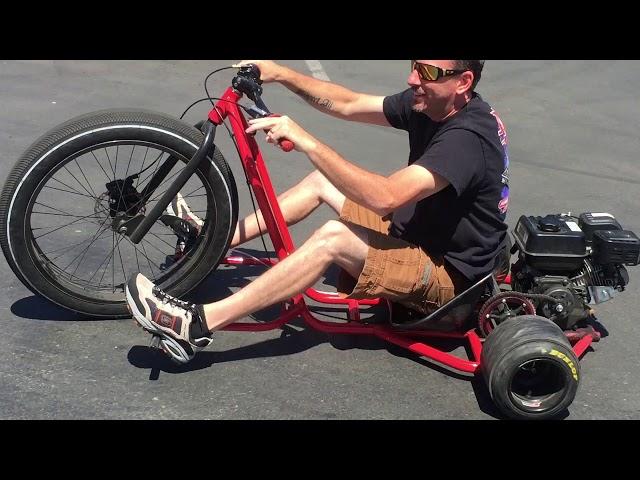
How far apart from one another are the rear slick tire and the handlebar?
1240 millimetres

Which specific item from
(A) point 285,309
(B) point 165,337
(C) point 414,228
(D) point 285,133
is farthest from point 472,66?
(B) point 165,337

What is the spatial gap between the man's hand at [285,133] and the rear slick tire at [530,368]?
1.17 metres

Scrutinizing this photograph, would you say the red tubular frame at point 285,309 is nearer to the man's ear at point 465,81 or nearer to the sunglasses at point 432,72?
the sunglasses at point 432,72

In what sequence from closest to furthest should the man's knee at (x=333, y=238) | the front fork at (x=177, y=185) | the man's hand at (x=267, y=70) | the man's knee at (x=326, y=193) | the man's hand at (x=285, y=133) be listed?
the man's hand at (x=285, y=133), the man's knee at (x=333, y=238), the front fork at (x=177, y=185), the man's hand at (x=267, y=70), the man's knee at (x=326, y=193)

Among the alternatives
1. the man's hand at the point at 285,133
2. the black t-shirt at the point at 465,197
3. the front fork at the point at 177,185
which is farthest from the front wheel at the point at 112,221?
the black t-shirt at the point at 465,197

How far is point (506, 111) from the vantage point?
7.53m

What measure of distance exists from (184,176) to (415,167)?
3.51 ft

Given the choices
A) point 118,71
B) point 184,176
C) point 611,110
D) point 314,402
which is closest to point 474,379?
point 314,402

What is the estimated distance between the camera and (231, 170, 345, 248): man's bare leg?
14.0 feet

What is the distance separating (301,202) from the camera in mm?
4270

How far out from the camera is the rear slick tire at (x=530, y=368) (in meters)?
3.37

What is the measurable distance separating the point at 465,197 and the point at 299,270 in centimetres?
81

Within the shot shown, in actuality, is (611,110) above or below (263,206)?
below

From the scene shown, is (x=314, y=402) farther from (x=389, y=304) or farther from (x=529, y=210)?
(x=529, y=210)
